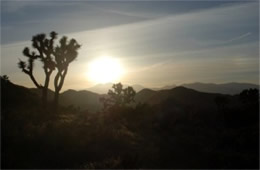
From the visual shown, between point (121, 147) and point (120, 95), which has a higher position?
point (120, 95)

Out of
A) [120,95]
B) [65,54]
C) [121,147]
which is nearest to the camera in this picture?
[121,147]

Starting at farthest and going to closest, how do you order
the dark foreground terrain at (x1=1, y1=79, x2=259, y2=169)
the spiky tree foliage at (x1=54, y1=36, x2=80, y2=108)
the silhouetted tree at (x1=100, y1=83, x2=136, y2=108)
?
the silhouetted tree at (x1=100, y1=83, x2=136, y2=108) < the spiky tree foliage at (x1=54, y1=36, x2=80, y2=108) < the dark foreground terrain at (x1=1, y1=79, x2=259, y2=169)

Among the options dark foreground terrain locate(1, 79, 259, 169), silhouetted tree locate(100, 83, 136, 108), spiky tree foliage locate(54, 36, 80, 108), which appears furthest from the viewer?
silhouetted tree locate(100, 83, 136, 108)

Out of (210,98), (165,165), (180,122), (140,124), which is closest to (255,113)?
(180,122)

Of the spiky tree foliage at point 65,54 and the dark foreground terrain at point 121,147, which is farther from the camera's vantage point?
the spiky tree foliage at point 65,54

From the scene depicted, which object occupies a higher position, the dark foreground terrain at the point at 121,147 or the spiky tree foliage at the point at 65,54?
the spiky tree foliage at the point at 65,54

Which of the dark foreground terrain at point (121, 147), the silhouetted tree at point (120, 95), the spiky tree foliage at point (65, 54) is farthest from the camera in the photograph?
the silhouetted tree at point (120, 95)

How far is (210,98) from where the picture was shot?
194 ft

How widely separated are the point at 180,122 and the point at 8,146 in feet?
44.6

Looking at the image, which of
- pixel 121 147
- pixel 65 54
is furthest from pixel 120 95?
pixel 121 147

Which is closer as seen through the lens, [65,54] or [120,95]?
[65,54]

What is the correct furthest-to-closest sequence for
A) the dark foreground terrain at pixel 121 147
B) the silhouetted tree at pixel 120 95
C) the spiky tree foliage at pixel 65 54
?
the silhouetted tree at pixel 120 95, the spiky tree foliage at pixel 65 54, the dark foreground terrain at pixel 121 147

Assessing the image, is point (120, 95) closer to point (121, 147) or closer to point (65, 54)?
point (65, 54)

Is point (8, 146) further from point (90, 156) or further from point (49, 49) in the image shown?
point (49, 49)
